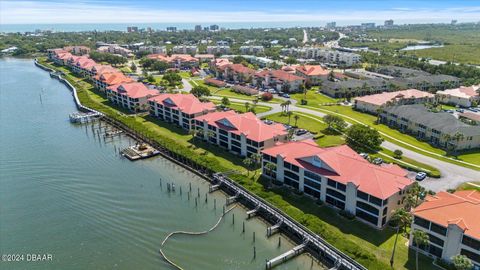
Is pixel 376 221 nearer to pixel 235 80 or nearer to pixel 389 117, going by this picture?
pixel 389 117

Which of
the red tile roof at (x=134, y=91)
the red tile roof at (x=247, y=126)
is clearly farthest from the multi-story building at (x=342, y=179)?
the red tile roof at (x=134, y=91)

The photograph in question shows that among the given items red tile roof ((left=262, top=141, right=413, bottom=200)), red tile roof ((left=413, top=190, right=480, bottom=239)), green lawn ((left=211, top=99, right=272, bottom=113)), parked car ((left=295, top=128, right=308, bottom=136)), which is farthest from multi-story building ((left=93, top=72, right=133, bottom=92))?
red tile roof ((left=413, top=190, right=480, bottom=239))

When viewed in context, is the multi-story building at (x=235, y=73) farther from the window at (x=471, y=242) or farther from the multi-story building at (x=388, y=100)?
the window at (x=471, y=242)

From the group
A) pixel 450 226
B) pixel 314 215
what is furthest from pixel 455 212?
pixel 314 215

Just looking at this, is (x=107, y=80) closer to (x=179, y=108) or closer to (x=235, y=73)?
(x=179, y=108)

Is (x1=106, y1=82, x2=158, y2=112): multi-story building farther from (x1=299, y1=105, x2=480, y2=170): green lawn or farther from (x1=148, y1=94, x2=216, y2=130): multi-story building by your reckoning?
(x1=299, y1=105, x2=480, y2=170): green lawn

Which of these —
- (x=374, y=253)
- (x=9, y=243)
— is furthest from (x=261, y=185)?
(x=9, y=243)

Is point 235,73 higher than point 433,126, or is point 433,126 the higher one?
point 235,73
